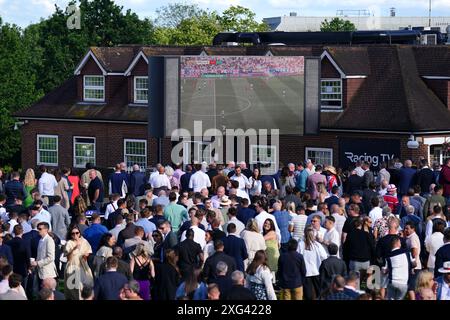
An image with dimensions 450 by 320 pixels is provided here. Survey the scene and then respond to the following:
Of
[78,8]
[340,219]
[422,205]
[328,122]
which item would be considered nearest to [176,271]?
[340,219]

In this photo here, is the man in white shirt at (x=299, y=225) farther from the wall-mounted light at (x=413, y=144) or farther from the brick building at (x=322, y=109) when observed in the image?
the brick building at (x=322, y=109)

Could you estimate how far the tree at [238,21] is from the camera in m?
85.1

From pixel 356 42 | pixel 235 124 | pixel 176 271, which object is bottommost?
pixel 176 271

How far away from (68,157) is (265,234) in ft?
92.4

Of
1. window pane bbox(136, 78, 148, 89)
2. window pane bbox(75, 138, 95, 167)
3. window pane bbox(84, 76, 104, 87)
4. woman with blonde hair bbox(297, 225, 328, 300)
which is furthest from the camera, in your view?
window pane bbox(84, 76, 104, 87)

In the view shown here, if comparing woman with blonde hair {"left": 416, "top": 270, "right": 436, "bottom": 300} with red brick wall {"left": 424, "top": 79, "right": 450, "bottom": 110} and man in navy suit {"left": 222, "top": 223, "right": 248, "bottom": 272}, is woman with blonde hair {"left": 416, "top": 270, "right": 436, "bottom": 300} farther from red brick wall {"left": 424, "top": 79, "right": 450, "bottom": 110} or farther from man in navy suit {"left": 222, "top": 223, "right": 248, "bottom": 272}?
red brick wall {"left": 424, "top": 79, "right": 450, "bottom": 110}

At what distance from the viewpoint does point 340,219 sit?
22.3 meters

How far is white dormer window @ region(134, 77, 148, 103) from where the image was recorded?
154 feet

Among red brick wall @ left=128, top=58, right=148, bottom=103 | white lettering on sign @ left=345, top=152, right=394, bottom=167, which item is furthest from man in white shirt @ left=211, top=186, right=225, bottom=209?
red brick wall @ left=128, top=58, right=148, bottom=103

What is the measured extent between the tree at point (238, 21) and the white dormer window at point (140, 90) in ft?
125

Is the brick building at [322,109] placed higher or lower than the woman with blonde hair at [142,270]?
higher

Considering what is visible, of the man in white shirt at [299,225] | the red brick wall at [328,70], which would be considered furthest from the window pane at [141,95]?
the man in white shirt at [299,225]

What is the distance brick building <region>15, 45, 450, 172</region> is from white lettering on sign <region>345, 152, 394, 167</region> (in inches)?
3.0

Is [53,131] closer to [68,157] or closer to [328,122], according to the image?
[68,157]
